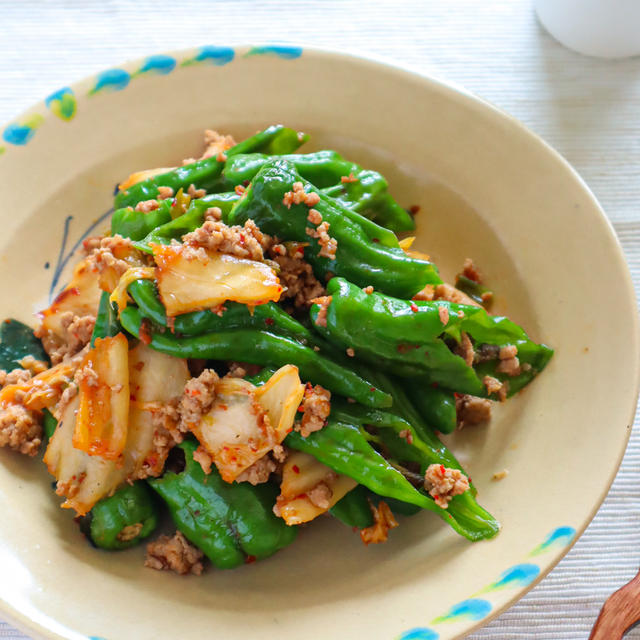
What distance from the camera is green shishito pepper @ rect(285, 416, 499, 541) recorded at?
229 cm

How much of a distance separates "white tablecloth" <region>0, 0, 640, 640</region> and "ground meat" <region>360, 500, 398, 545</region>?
75.6 inches

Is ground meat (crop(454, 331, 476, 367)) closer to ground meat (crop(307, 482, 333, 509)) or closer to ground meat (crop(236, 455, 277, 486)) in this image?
ground meat (crop(307, 482, 333, 509))

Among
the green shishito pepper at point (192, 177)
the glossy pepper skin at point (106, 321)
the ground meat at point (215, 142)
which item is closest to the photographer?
the glossy pepper skin at point (106, 321)

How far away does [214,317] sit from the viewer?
2324 mm

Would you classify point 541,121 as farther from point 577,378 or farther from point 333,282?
point 333,282

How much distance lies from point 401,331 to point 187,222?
90cm

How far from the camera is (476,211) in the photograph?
3051 mm

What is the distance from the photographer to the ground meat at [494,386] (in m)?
2.62

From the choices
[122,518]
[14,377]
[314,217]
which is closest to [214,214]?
[314,217]

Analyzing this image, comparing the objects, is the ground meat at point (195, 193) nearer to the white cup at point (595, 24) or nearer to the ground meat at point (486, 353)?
the ground meat at point (486, 353)

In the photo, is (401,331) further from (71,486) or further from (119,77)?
(119,77)

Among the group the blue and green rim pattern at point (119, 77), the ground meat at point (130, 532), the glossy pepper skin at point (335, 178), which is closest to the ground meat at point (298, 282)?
the glossy pepper skin at point (335, 178)

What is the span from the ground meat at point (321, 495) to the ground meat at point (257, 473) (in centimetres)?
16

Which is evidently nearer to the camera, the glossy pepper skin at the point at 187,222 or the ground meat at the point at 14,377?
the glossy pepper skin at the point at 187,222
